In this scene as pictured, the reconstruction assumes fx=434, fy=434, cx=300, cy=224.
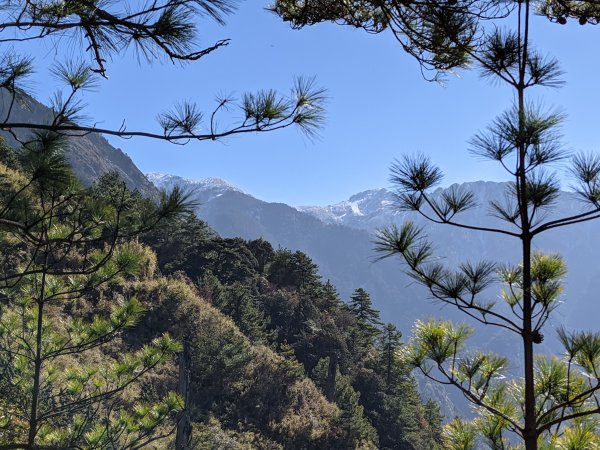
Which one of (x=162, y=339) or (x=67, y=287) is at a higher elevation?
(x=67, y=287)

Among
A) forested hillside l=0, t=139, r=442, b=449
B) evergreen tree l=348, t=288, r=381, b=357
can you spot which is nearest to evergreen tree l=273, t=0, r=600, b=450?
forested hillside l=0, t=139, r=442, b=449

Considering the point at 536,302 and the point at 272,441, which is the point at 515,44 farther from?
the point at 272,441

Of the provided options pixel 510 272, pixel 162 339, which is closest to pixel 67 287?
pixel 162 339

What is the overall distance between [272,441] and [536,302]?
10446mm

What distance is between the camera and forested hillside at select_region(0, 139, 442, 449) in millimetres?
2666

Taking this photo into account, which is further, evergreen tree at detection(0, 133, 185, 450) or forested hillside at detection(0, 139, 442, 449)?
forested hillside at detection(0, 139, 442, 449)

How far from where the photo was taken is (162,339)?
4.07 metres

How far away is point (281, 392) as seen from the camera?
42.0 feet

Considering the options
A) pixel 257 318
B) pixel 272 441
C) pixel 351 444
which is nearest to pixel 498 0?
pixel 272 441

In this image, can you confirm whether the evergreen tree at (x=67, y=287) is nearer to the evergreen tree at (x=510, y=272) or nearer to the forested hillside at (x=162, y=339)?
the forested hillside at (x=162, y=339)

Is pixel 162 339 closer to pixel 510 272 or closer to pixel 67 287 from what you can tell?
pixel 67 287

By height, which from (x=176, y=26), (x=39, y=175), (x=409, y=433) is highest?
(x=176, y=26)

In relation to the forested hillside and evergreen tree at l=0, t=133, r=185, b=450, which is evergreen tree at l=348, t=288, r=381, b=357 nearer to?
the forested hillside

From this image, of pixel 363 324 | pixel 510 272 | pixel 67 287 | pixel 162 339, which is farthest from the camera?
pixel 363 324
